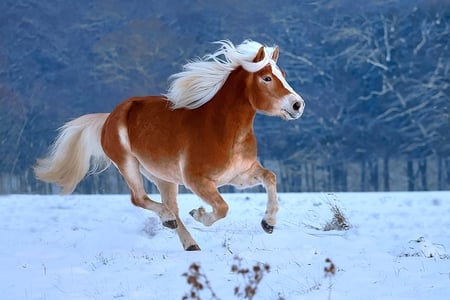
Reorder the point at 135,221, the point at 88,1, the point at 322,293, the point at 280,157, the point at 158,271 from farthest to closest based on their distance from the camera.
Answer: the point at 88,1
the point at 280,157
the point at 135,221
the point at 158,271
the point at 322,293

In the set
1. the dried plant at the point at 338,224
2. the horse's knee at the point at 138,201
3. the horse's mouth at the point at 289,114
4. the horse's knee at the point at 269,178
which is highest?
the horse's mouth at the point at 289,114

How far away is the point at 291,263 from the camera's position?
5.55 m

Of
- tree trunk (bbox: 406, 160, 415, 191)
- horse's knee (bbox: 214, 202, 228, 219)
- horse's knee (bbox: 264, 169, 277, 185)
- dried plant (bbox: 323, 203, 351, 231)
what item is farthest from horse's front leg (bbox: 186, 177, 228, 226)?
tree trunk (bbox: 406, 160, 415, 191)

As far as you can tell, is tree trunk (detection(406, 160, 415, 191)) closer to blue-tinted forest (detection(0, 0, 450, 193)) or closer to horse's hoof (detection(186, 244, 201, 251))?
blue-tinted forest (detection(0, 0, 450, 193))

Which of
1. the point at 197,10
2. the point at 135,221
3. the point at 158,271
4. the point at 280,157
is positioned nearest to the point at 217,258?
the point at 158,271

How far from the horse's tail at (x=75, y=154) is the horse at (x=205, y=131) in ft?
1.25

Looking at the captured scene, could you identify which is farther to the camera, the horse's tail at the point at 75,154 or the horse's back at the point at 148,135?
the horse's tail at the point at 75,154

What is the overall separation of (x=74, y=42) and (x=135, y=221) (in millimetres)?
15816

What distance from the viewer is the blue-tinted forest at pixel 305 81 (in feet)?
77.5

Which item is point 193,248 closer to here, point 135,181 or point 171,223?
point 171,223

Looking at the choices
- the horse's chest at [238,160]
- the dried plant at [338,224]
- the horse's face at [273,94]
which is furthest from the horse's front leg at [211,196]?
the dried plant at [338,224]

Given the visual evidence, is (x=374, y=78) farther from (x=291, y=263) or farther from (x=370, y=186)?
(x=291, y=263)

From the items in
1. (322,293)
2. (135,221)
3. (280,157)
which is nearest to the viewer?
(322,293)

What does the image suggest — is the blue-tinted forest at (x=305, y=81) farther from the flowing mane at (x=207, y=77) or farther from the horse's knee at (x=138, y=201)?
the flowing mane at (x=207, y=77)
